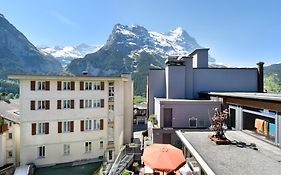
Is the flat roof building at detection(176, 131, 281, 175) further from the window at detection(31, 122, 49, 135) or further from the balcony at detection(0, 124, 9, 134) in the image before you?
the balcony at detection(0, 124, 9, 134)

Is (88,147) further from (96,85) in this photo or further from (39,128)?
(96,85)

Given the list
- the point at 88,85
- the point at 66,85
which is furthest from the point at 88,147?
the point at 66,85

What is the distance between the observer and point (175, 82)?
30.6m

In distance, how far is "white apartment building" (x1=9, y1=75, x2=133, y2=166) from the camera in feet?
90.9

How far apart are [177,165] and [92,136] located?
2085 cm

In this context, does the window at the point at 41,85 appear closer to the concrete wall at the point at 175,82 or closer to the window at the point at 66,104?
the window at the point at 66,104

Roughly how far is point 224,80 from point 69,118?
2137 centimetres

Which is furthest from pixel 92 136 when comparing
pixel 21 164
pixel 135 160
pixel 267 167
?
pixel 267 167

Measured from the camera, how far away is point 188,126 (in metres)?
24.3

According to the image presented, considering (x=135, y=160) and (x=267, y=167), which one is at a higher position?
(x=267, y=167)

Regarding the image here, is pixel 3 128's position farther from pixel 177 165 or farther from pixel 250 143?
pixel 250 143

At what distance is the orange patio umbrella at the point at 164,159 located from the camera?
37.2 ft

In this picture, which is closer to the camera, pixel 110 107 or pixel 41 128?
pixel 41 128

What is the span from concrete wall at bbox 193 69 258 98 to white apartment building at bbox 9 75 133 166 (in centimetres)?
1074
